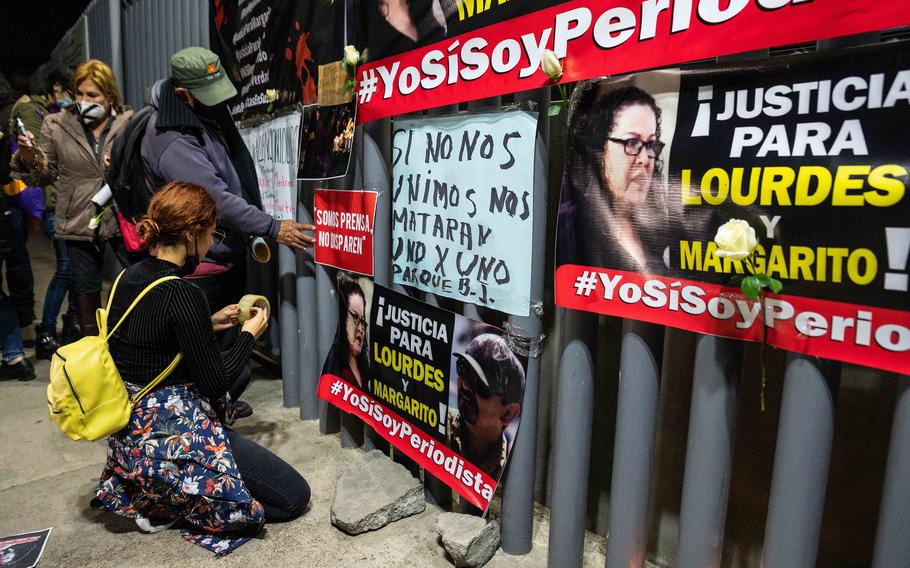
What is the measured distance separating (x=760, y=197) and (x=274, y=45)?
321 cm

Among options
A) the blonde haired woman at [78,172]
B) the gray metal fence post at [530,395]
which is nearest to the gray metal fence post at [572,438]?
the gray metal fence post at [530,395]

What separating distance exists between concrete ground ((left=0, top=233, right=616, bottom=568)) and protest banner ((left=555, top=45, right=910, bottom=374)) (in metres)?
1.29

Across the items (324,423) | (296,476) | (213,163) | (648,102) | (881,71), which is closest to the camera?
(881,71)

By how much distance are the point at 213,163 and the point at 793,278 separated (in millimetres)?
2738

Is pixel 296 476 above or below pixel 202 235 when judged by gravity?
below

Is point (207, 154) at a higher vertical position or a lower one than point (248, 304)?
higher

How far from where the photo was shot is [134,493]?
104 inches

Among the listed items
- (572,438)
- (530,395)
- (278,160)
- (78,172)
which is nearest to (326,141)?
(278,160)

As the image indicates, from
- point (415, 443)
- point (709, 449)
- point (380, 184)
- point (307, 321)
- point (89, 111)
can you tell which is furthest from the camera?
point (89, 111)

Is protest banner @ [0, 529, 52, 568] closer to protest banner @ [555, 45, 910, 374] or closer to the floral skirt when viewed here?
the floral skirt

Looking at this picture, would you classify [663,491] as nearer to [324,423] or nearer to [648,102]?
[648,102]

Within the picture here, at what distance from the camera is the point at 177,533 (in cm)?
263

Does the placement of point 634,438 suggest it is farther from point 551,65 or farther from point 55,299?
point 55,299

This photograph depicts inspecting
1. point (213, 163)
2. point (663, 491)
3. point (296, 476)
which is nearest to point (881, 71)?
point (663, 491)
